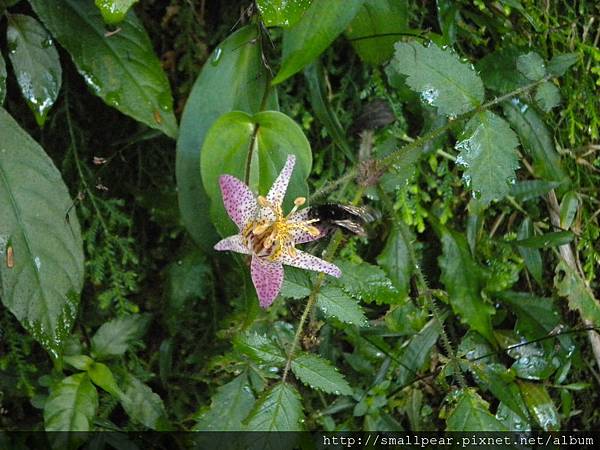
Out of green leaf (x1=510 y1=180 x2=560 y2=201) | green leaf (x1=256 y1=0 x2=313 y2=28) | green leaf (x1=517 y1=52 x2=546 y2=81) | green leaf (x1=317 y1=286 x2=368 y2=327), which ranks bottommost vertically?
green leaf (x1=510 y1=180 x2=560 y2=201)

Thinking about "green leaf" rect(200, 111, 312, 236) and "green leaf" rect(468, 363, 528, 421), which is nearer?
"green leaf" rect(200, 111, 312, 236)

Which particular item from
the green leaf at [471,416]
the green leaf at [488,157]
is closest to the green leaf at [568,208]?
the green leaf at [488,157]

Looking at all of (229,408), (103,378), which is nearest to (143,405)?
(103,378)

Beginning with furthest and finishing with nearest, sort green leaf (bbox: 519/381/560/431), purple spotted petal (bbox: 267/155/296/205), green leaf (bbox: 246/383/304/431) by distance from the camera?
green leaf (bbox: 519/381/560/431), purple spotted petal (bbox: 267/155/296/205), green leaf (bbox: 246/383/304/431)

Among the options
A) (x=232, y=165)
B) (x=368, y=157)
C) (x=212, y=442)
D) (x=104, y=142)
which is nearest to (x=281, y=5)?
(x=232, y=165)

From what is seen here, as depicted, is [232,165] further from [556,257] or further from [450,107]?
[556,257]

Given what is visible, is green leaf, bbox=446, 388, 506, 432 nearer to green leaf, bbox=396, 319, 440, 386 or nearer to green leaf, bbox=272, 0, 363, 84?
green leaf, bbox=396, 319, 440, 386

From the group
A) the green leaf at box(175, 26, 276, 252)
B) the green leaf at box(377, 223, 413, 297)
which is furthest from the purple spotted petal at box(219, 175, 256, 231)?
the green leaf at box(377, 223, 413, 297)

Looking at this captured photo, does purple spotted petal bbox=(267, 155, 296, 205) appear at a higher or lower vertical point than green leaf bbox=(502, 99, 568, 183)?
higher
